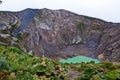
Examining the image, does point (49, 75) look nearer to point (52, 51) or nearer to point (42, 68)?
point (42, 68)

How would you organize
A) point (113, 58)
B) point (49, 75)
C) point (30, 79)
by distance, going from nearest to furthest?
point (30, 79), point (49, 75), point (113, 58)

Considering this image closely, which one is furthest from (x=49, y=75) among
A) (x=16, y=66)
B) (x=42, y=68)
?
(x=16, y=66)

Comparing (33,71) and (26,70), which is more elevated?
(26,70)

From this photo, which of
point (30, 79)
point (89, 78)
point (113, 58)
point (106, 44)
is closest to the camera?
point (30, 79)

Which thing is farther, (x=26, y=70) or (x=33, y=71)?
(x=33, y=71)

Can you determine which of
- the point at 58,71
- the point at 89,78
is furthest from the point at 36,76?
the point at 89,78

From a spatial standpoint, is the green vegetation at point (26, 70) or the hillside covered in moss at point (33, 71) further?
the hillside covered in moss at point (33, 71)

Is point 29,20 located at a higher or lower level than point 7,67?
lower

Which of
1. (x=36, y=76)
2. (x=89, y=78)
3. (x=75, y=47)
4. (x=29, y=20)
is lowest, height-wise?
(x=75, y=47)

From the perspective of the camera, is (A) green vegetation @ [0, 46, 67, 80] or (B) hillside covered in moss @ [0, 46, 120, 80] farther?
(B) hillside covered in moss @ [0, 46, 120, 80]

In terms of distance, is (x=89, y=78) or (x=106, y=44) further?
(x=106, y=44)

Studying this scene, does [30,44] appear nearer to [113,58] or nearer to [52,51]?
[52,51]
